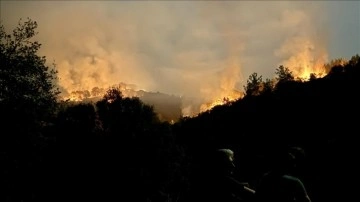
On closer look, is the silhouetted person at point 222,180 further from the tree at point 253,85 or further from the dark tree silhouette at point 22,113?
the tree at point 253,85

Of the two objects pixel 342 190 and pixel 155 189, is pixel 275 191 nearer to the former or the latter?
pixel 155 189

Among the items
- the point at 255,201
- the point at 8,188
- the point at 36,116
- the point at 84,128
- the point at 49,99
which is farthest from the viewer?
the point at 84,128

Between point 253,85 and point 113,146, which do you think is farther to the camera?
point 253,85

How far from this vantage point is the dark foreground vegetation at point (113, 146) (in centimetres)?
2455

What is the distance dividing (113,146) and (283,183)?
1299 inches

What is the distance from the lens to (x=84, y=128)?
137 feet

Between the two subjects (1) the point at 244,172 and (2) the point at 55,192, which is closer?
(2) the point at 55,192

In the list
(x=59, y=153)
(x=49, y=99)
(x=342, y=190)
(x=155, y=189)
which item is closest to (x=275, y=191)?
(x=49, y=99)

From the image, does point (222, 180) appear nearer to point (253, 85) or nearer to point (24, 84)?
point (24, 84)

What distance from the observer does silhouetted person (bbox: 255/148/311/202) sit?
796 centimetres

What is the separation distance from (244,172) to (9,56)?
44.2m

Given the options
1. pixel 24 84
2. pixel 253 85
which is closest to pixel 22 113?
pixel 24 84

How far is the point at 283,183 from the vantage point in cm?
803

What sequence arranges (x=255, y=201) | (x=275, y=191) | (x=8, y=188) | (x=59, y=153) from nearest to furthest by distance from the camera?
(x=275, y=191) → (x=255, y=201) → (x=8, y=188) → (x=59, y=153)
